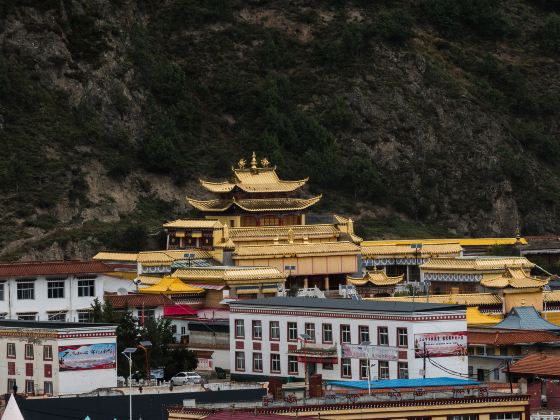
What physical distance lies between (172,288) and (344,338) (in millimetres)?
28158

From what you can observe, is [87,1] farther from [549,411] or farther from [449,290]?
[549,411]

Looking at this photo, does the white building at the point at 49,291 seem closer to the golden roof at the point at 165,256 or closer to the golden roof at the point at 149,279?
the golden roof at the point at 149,279

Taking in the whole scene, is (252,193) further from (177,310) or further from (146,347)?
(146,347)

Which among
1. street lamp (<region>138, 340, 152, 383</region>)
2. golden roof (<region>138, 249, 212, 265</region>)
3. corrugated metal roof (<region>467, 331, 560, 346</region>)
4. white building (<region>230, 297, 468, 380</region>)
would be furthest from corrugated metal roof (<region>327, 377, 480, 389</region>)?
golden roof (<region>138, 249, 212, 265</region>)

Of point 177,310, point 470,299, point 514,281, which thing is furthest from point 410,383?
point 514,281

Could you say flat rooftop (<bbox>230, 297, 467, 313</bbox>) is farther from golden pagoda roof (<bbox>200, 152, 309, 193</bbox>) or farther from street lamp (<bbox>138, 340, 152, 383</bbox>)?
golden pagoda roof (<bbox>200, 152, 309, 193</bbox>)

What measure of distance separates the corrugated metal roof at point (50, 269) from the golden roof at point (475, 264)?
29.5 metres

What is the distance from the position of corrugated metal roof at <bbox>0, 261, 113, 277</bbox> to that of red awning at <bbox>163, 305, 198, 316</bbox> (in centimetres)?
412

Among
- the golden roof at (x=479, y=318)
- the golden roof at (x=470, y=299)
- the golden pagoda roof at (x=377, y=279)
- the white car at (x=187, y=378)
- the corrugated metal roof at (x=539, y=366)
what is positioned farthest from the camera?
the golden pagoda roof at (x=377, y=279)

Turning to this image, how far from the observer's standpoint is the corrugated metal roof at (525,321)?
116m

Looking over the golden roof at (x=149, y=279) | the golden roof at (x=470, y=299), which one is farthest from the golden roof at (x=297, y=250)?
the golden roof at (x=470, y=299)

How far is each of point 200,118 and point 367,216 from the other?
765 inches

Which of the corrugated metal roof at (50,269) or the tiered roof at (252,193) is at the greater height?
the tiered roof at (252,193)

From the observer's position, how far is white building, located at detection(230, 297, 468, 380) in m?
99.6
